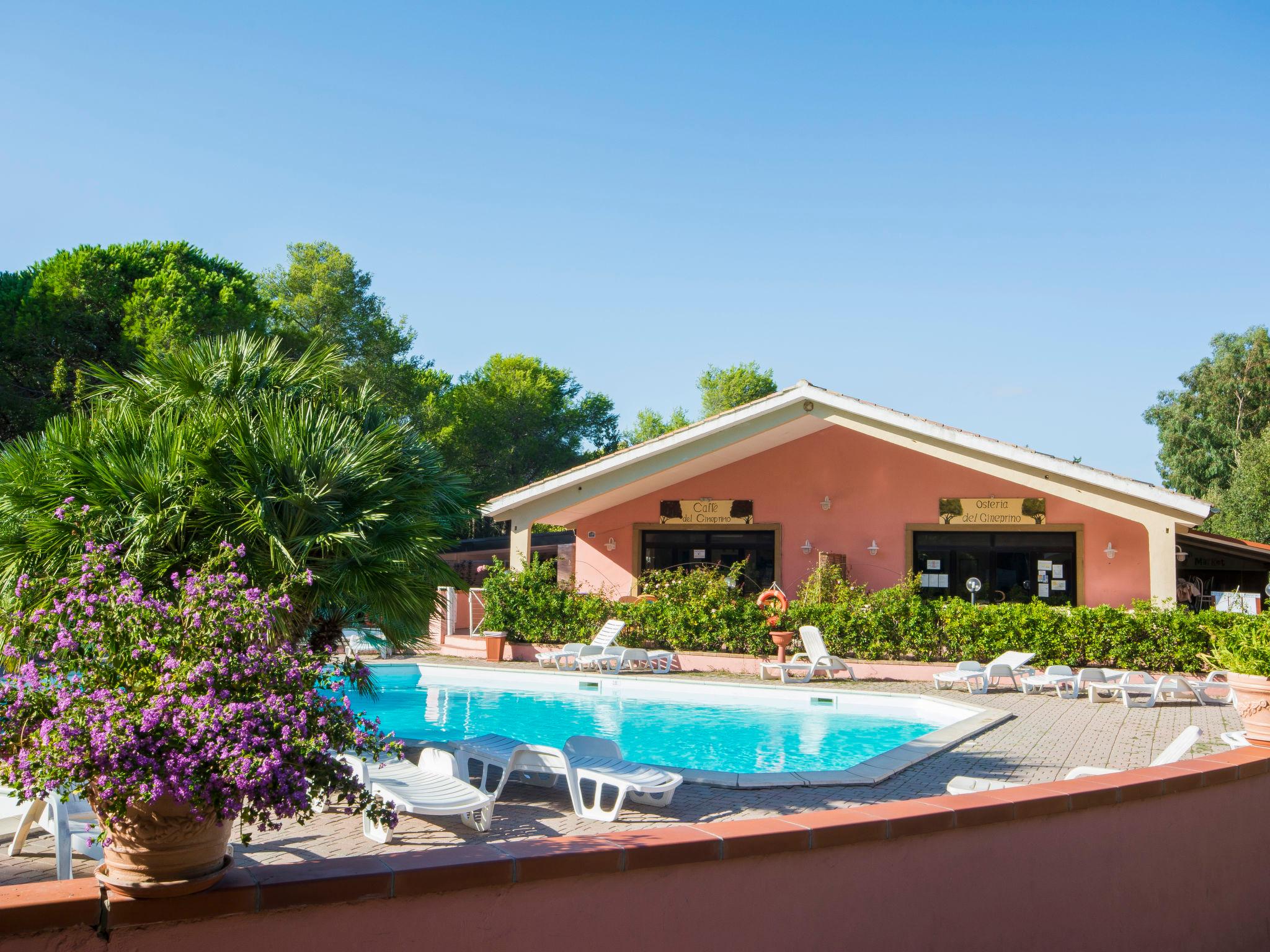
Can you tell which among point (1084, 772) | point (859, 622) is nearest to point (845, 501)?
point (859, 622)

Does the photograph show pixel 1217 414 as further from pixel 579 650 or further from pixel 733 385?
pixel 579 650

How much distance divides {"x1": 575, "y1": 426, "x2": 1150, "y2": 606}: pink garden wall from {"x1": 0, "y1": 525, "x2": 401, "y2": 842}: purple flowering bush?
17598 millimetres

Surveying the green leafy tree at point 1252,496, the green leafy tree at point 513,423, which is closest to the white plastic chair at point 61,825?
the green leafy tree at point 1252,496

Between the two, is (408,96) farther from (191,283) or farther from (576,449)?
(576,449)

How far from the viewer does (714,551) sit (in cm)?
2189

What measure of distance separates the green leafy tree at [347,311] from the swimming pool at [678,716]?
81.4 ft

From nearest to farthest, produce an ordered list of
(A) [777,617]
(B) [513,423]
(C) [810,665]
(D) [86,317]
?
(C) [810,665] → (A) [777,617] → (D) [86,317] → (B) [513,423]

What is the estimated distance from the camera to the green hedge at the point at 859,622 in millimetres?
14961

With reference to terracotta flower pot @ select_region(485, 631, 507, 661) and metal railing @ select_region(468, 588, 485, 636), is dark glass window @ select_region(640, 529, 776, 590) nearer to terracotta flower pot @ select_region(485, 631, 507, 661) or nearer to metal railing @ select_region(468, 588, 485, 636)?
metal railing @ select_region(468, 588, 485, 636)

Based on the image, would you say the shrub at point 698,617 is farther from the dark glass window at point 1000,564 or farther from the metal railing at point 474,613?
the dark glass window at point 1000,564

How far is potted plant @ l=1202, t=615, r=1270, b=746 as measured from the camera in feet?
18.2

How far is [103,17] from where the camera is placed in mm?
11250

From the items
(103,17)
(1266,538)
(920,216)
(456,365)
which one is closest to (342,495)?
(103,17)

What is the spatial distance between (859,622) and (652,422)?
4932cm
